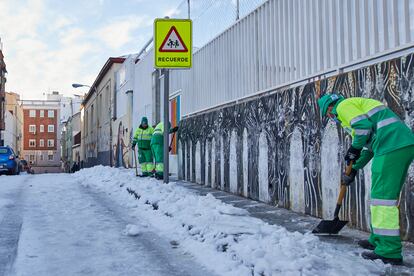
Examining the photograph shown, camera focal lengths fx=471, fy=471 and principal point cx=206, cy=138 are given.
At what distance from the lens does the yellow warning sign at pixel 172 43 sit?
903cm

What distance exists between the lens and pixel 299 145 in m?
7.18

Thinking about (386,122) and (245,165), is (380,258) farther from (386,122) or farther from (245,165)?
(245,165)

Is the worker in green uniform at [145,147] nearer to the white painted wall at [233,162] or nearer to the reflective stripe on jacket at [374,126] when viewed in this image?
the white painted wall at [233,162]

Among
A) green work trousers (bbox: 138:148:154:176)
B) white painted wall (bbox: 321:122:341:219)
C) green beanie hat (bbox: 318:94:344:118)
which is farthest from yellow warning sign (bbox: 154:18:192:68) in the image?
green work trousers (bbox: 138:148:154:176)

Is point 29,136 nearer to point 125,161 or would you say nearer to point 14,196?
point 125,161

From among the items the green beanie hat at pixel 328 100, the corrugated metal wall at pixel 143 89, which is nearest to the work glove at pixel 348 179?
A: the green beanie hat at pixel 328 100

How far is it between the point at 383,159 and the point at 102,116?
109ft

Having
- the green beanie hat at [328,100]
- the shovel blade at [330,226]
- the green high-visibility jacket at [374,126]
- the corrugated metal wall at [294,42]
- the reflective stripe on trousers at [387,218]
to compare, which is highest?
the corrugated metal wall at [294,42]

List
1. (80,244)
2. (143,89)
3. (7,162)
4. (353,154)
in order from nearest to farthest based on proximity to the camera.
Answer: (353,154) < (80,244) < (143,89) < (7,162)

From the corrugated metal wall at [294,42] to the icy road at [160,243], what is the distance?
2.45 m

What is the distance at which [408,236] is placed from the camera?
16.3 ft

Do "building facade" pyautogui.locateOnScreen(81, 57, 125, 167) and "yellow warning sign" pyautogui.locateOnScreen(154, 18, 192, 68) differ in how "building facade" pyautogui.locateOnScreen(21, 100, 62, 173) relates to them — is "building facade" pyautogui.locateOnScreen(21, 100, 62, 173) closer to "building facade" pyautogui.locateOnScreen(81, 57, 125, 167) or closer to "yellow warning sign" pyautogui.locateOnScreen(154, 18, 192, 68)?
"building facade" pyautogui.locateOnScreen(81, 57, 125, 167)

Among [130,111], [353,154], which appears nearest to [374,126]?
[353,154]

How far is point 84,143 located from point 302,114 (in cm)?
4581
